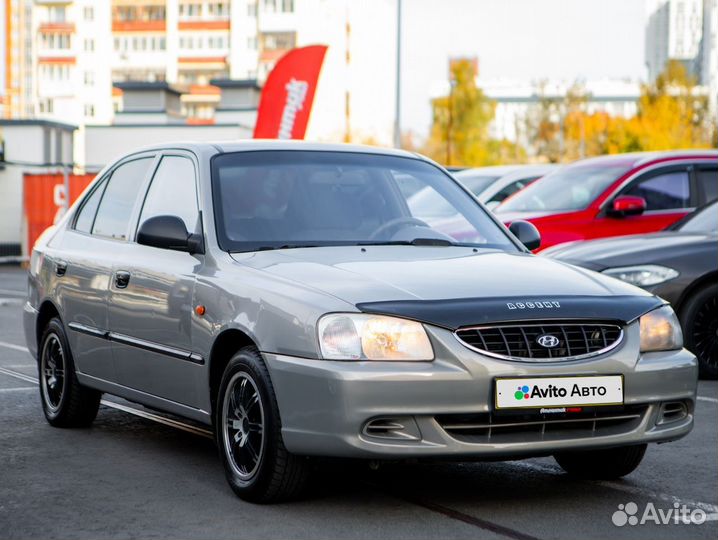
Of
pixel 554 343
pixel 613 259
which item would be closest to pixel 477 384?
pixel 554 343

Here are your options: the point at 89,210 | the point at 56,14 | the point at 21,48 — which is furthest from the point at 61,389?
the point at 21,48

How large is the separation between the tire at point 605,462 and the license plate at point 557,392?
2.48 feet

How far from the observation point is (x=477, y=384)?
16.4 feet

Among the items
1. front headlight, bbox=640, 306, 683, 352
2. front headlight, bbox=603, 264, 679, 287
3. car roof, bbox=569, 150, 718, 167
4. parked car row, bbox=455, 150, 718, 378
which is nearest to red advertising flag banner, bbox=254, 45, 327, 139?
parked car row, bbox=455, 150, 718, 378

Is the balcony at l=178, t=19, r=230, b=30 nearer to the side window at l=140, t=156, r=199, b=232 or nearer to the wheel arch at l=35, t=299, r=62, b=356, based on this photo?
the wheel arch at l=35, t=299, r=62, b=356

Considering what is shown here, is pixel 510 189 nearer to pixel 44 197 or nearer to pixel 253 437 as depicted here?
pixel 253 437

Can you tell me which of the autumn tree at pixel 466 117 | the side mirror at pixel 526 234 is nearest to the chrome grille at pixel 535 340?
the side mirror at pixel 526 234

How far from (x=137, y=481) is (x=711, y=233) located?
6.01 m

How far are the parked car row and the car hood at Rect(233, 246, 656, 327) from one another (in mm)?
4080

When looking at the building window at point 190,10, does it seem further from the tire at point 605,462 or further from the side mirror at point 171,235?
the tire at point 605,462

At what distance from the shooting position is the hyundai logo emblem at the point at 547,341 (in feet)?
16.8

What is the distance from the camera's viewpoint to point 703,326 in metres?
9.88

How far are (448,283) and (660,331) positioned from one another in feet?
2.97

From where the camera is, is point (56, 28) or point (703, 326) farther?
point (56, 28)
